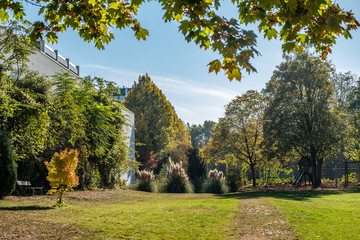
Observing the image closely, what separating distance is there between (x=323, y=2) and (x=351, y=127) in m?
23.0

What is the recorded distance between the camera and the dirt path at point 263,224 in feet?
22.2

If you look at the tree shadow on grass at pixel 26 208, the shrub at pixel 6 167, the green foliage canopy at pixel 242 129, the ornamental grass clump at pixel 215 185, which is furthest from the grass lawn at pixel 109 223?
the green foliage canopy at pixel 242 129

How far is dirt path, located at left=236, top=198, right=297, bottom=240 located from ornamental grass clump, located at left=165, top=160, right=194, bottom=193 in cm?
972

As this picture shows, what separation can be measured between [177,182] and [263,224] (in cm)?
1277

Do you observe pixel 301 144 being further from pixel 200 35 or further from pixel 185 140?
pixel 185 140

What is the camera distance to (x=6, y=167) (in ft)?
32.1

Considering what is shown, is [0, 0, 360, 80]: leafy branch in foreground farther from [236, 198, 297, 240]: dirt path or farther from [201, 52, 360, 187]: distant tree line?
[201, 52, 360, 187]: distant tree line

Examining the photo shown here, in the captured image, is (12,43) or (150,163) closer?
(12,43)

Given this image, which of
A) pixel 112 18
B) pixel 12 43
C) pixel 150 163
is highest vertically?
pixel 12 43

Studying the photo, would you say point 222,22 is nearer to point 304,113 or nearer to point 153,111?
point 304,113

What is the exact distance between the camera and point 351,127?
78.4 feet

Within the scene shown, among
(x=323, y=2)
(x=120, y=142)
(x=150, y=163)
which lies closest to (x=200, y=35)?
(x=323, y=2)

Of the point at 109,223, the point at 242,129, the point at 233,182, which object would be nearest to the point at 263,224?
the point at 109,223

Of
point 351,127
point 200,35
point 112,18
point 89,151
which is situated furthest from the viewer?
point 351,127
